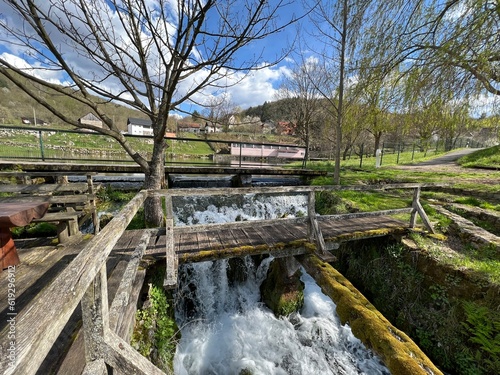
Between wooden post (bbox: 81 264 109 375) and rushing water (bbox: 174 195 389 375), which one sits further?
rushing water (bbox: 174 195 389 375)

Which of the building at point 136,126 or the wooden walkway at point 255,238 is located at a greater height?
the building at point 136,126

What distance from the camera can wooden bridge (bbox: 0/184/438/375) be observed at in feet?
2.23

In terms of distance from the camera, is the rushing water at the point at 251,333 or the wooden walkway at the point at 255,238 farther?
the rushing water at the point at 251,333

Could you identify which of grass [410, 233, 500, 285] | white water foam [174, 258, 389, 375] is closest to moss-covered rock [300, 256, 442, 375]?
white water foam [174, 258, 389, 375]

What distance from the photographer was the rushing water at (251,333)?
378 centimetres

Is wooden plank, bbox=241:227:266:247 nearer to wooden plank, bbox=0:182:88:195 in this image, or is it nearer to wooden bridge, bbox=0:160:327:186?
wooden plank, bbox=0:182:88:195

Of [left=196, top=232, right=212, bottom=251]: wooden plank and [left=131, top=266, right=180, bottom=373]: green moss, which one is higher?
[left=196, top=232, right=212, bottom=251]: wooden plank

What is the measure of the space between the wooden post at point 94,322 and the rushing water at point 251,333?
9.37 ft

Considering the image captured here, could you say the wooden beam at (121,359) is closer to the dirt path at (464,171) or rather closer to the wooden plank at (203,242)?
the wooden plank at (203,242)

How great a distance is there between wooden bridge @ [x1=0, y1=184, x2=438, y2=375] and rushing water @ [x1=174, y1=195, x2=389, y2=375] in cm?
138

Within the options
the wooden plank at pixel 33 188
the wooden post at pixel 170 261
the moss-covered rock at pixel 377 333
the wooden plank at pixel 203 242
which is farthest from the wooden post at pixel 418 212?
the wooden plank at pixel 33 188

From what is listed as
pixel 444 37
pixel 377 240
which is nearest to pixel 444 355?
pixel 377 240

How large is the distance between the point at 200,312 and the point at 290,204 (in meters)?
4.85

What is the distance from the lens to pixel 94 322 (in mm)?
1201
